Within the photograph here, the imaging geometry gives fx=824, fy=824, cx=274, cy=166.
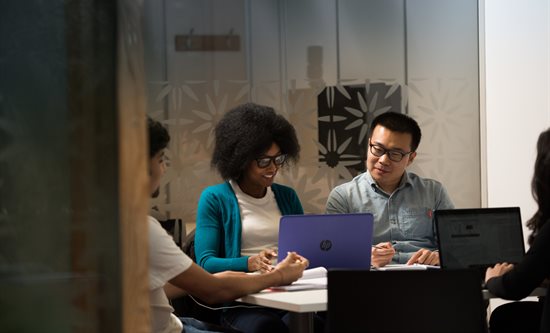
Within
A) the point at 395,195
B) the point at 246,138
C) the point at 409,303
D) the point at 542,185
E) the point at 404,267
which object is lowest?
the point at 404,267

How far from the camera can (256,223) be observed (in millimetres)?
4102

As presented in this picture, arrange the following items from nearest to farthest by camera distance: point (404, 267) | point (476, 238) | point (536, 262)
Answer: point (536, 262)
point (476, 238)
point (404, 267)

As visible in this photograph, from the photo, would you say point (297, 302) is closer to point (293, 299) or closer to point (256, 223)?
point (293, 299)

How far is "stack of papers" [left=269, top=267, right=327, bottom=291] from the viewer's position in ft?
11.2

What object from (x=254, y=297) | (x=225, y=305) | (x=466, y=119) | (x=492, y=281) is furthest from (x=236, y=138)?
(x=466, y=119)

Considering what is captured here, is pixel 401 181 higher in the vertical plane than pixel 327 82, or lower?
lower

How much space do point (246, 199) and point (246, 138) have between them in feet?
1.03

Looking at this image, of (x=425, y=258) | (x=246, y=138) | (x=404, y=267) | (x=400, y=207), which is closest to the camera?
(x=404, y=267)

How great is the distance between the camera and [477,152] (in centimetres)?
592

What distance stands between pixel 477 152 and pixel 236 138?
2351 millimetres

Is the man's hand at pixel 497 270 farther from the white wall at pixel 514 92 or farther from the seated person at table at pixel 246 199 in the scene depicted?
the white wall at pixel 514 92

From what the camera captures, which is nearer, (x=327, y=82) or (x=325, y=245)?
(x=325, y=245)

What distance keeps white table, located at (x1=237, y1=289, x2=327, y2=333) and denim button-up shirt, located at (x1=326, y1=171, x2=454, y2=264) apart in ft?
3.22

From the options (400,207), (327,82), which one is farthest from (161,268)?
(327,82)
